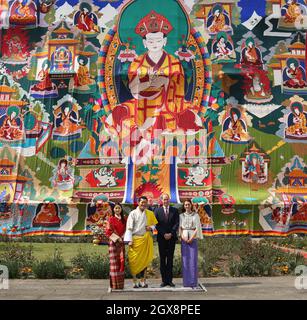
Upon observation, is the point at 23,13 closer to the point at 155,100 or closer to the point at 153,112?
the point at 155,100

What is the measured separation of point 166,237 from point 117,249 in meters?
0.87

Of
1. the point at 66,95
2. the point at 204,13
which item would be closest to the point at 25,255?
the point at 66,95

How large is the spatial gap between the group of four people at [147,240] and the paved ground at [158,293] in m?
0.36

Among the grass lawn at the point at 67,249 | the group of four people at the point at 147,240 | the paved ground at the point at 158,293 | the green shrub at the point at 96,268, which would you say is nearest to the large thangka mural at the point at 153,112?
the grass lawn at the point at 67,249

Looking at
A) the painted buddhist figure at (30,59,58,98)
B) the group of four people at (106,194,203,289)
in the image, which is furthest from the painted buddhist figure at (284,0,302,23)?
the group of four people at (106,194,203,289)

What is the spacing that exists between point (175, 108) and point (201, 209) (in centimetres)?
372

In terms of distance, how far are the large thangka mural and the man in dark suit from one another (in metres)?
7.78

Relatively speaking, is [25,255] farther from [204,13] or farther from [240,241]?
[204,13]

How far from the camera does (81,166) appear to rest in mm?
16703

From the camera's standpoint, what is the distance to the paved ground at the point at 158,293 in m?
7.16

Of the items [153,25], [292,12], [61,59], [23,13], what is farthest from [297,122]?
[23,13]

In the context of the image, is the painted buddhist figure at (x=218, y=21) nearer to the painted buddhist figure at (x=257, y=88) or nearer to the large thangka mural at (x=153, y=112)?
the large thangka mural at (x=153, y=112)

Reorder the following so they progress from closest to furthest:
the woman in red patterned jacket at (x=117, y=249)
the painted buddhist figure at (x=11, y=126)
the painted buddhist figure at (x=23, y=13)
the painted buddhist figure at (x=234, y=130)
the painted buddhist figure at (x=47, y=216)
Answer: the woman in red patterned jacket at (x=117, y=249)
the painted buddhist figure at (x=47, y=216)
the painted buddhist figure at (x=234, y=130)
the painted buddhist figure at (x=11, y=126)
the painted buddhist figure at (x=23, y=13)

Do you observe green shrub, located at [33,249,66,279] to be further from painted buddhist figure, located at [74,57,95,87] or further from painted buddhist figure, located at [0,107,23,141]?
painted buddhist figure, located at [74,57,95,87]
